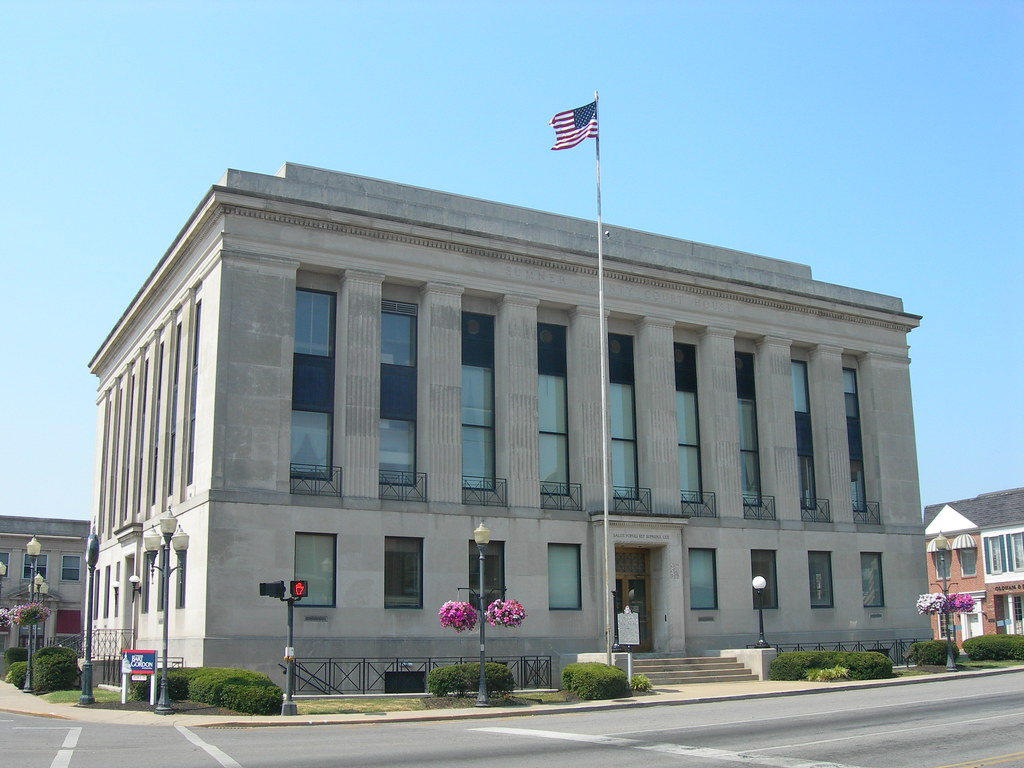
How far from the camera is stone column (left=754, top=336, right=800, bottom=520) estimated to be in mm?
43688

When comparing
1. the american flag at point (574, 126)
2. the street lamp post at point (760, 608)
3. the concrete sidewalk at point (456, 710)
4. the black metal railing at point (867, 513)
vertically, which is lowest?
the concrete sidewalk at point (456, 710)

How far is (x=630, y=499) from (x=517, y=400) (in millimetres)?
6130

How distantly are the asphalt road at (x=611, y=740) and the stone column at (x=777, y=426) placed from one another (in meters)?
16.3

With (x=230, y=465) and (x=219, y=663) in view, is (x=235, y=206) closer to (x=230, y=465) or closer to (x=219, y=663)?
(x=230, y=465)

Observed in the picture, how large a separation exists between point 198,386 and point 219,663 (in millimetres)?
9430

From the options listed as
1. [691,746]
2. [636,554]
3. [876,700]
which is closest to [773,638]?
[636,554]

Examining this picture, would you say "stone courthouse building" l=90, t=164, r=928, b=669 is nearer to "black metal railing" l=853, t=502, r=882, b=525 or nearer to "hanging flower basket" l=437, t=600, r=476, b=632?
"black metal railing" l=853, t=502, r=882, b=525

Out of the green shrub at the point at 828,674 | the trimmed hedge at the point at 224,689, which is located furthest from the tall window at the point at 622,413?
the trimmed hedge at the point at 224,689

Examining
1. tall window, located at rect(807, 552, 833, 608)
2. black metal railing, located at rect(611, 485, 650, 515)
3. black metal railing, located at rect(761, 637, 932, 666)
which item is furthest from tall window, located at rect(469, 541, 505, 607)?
tall window, located at rect(807, 552, 833, 608)

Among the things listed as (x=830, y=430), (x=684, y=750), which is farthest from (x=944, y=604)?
(x=684, y=750)

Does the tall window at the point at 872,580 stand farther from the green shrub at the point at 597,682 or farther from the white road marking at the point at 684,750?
the white road marking at the point at 684,750

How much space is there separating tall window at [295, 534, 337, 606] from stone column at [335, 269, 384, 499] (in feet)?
5.91

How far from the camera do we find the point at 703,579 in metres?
41.2

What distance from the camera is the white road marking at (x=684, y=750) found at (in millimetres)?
15894
